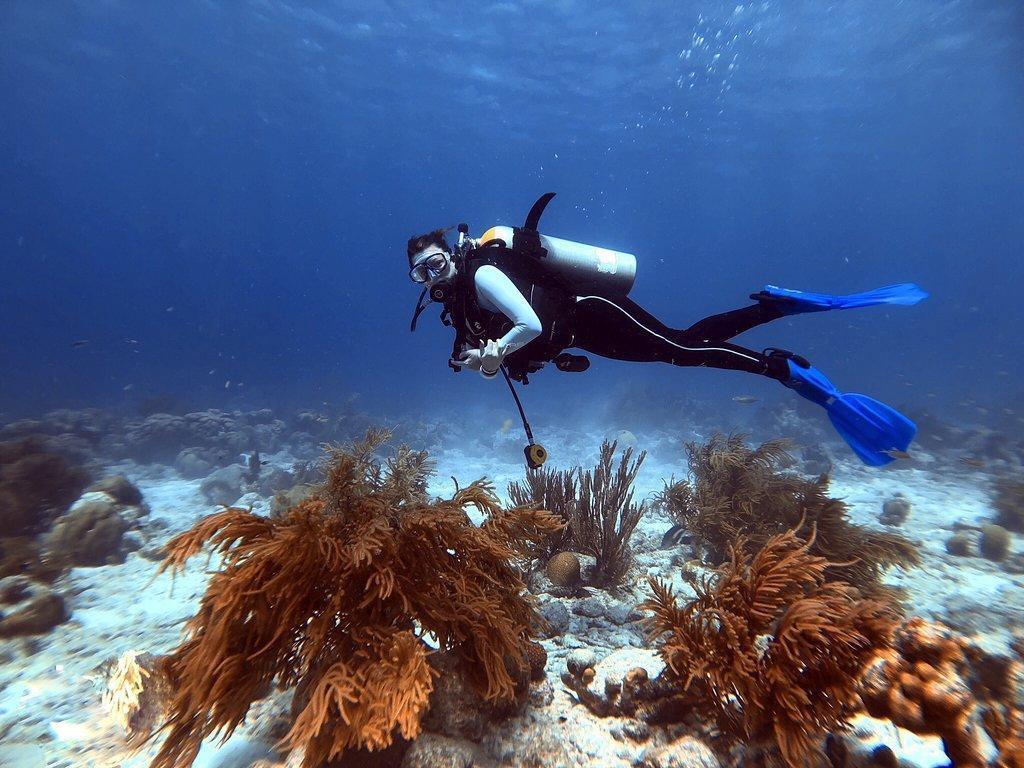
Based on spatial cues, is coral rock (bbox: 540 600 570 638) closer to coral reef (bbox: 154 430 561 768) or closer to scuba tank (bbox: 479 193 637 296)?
coral reef (bbox: 154 430 561 768)

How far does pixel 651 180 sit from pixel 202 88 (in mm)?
50860

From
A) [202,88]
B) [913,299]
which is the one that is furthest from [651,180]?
[913,299]

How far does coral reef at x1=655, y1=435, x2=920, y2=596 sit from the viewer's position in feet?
17.5

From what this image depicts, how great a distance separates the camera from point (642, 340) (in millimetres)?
5719

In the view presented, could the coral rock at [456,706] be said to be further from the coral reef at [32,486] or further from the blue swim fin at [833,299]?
the coral reef at [32,486]

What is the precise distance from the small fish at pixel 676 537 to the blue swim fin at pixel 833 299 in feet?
11.0

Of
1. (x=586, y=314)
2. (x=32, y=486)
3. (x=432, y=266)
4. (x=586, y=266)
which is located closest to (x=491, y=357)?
(x=432, y=266)

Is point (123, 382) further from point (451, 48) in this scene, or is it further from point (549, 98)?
point (549, 98)

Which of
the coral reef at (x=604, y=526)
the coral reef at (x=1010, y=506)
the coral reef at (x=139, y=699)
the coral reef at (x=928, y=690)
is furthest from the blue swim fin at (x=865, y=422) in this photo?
the coral reef at (x=139, y=699)

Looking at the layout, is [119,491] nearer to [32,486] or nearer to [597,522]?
[32,486]

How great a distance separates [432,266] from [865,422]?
514 centimetres

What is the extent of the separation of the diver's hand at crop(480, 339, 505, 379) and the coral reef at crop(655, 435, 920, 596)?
124 inches

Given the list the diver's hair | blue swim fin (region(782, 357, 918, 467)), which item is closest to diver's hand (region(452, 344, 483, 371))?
the diver's hair

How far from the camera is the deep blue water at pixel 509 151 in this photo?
3055cm
